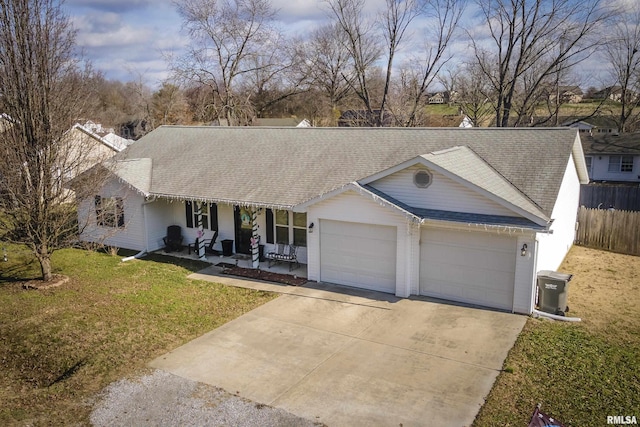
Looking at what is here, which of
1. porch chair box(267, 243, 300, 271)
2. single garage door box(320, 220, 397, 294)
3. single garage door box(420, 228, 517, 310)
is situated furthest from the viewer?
porch chair box(267, 243, 300, 271)

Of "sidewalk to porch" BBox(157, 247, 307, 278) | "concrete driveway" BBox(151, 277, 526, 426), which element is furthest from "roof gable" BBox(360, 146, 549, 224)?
"sidewalk to porch" BBox(157, 247, 307, 278)

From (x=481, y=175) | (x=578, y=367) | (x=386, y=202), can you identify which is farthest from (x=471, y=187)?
(x=578, y=367)

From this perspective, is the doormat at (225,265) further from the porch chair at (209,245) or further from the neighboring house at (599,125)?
the neighboring house at (599,125)

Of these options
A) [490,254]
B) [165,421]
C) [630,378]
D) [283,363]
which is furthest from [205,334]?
[630,378]

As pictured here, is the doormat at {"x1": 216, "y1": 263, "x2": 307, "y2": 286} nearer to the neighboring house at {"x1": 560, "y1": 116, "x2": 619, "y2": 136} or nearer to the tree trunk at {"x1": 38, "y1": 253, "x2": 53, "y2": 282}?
the tree trunk at {"x1": 38, "y1": 253, "x2": 53, "y2": 282}

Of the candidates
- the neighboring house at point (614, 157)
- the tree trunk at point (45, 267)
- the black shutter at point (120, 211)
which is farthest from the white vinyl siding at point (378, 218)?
the neighboring house at point (614, 157)

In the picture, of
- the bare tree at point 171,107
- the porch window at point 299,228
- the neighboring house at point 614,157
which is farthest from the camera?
the bare tree at point 171,107
